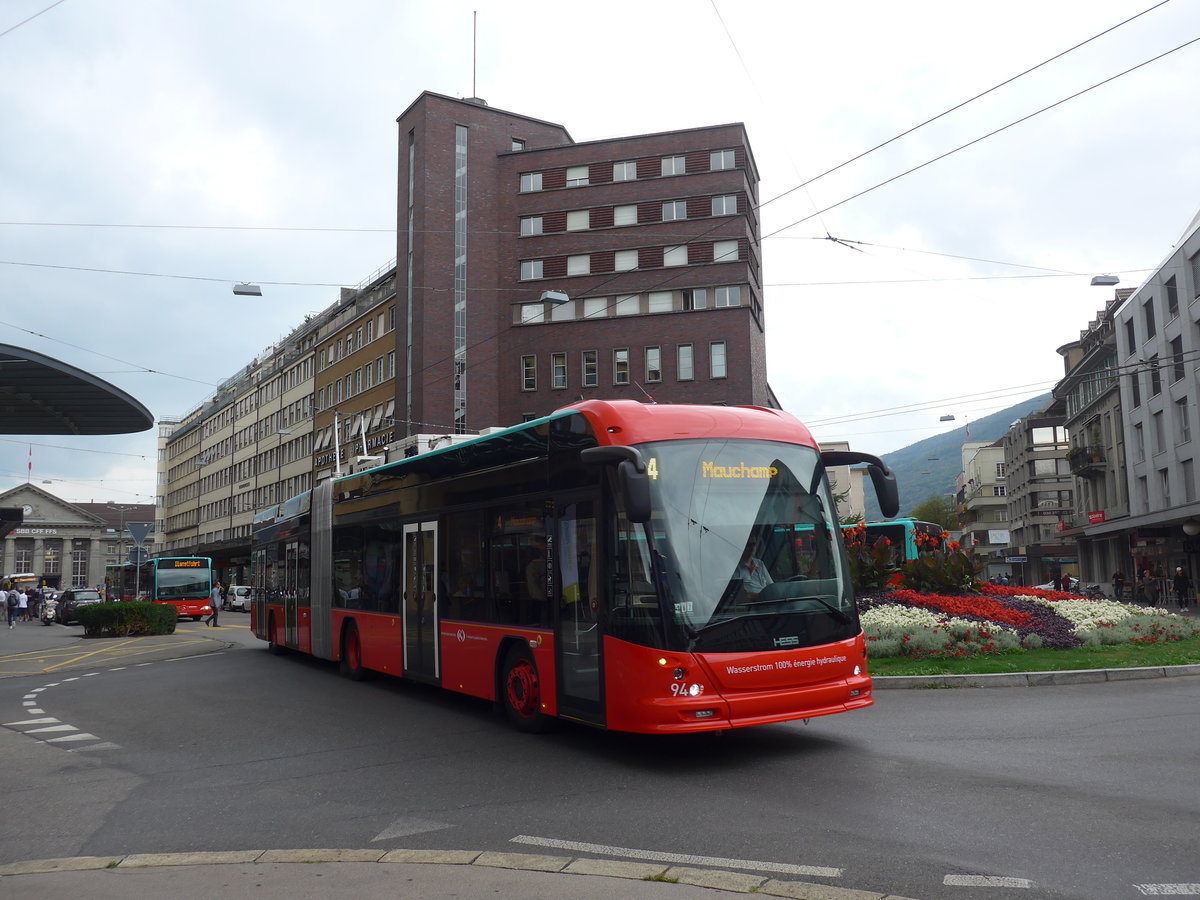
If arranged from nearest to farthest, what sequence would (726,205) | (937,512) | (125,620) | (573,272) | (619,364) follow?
(125,620)
(726,205)
(619,364)
(573,272)
(937,512)

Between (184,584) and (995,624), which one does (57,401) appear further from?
(184,584)

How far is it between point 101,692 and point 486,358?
41.9 metres

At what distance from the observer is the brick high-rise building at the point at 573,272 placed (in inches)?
2149

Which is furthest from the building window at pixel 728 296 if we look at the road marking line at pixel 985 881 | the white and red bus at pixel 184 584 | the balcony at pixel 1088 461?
the road marking line at pixel 985 881

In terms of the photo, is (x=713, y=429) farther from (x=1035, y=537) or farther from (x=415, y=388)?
(x=1035, y=537)

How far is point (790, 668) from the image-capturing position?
8.81 m

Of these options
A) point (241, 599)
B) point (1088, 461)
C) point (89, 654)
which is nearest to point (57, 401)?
point (89, 654)

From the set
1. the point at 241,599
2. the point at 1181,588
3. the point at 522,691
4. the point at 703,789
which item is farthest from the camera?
the point at 241,599

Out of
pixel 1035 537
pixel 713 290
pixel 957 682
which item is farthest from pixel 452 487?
pixel 1035 537

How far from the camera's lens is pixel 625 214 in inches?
2217

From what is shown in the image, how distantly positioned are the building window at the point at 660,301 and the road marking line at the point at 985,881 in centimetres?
5077

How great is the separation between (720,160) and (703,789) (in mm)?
→ 50410

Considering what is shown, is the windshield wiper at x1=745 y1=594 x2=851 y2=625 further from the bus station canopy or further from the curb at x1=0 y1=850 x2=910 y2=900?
the bus station canopy

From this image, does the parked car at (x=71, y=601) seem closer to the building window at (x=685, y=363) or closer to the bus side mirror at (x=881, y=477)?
the building window at (x=685, y=363)
